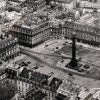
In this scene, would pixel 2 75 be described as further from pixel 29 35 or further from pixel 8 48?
pixel 29 35

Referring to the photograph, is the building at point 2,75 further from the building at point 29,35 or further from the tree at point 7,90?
the building at point 29,35

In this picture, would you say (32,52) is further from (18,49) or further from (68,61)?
(68,61)

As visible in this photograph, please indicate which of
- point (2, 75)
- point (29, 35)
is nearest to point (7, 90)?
point (2, 75)

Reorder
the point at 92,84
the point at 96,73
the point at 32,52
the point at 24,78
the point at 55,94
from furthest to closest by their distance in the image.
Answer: the point at 32,52, the point at 96,73, the point at 92,84, the point at 24,78, the point at 55,94

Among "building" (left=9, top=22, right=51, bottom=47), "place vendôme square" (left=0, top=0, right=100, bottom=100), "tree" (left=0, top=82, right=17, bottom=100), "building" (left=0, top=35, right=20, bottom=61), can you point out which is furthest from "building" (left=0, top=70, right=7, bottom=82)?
"building" (left=9, top=22, right=51, bottom=47)

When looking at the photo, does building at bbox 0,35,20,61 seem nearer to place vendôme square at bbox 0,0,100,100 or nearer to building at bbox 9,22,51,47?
place vendôme square at bbox 0,0,100,100

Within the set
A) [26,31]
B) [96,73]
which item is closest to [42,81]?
[96,73]
